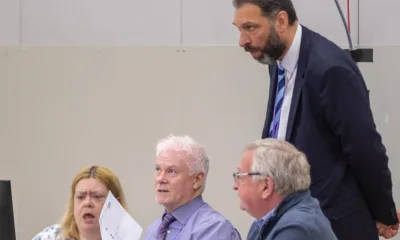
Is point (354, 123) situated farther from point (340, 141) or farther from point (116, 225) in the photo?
point (116, 225)

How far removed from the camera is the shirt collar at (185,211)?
2.84 metres

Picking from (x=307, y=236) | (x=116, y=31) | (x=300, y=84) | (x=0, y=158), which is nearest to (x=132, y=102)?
(x=116, y=31)

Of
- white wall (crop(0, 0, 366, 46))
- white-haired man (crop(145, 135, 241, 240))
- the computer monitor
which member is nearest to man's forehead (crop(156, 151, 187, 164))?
white-haired man (crop(145, 135, 241, 240))

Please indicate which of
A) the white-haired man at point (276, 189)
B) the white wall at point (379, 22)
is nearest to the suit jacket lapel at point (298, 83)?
the white-haired man at point (276, 189)

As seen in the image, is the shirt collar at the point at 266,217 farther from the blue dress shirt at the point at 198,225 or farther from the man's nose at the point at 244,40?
the man's nose at the point at 244,40

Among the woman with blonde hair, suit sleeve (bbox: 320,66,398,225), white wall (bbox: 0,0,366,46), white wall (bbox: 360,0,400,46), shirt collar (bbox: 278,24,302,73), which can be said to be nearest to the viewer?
suit sleeve (bbox: 320,66,398,225)

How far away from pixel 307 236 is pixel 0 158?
274 cm

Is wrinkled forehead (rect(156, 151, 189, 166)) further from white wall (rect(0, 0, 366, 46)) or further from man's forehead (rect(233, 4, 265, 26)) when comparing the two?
white wall (rect(0, 0, 366, 46))

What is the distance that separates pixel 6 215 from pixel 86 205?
43cm

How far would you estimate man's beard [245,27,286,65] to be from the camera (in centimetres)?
261

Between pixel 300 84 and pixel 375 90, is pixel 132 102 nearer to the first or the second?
pixel 375 90

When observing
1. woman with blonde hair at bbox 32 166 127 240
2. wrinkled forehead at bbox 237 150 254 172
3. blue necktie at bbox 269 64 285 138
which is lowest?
woman with blonde hair at bbox 32 166 127 240

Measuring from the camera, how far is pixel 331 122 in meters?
2.58

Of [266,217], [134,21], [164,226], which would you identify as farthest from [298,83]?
[134,21]
